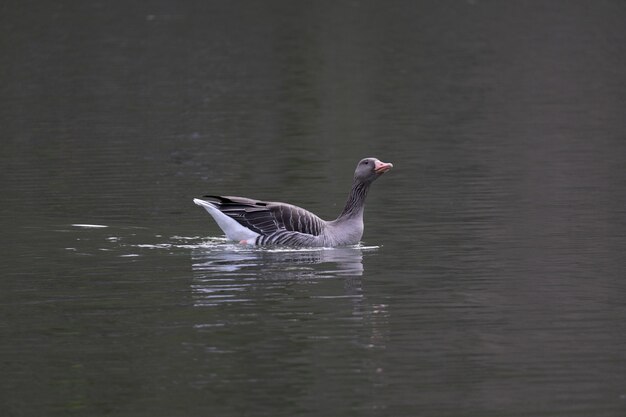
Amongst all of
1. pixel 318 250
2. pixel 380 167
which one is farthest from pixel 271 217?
pixel 380 167

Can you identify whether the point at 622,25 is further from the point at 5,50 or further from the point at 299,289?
the point at 299,289

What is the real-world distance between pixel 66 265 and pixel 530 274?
6.81 meters

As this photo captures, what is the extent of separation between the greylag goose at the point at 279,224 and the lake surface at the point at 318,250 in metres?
0.24

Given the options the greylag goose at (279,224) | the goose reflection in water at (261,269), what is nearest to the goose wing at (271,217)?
the greylag goose at (279,224)

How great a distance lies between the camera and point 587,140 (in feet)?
118

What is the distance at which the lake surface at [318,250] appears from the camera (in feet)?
47.8

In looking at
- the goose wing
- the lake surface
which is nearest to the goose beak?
the lake surface

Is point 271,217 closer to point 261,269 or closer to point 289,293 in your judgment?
point 261,269

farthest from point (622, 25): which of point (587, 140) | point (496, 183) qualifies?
point (496, 183)

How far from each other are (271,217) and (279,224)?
0.58 feet

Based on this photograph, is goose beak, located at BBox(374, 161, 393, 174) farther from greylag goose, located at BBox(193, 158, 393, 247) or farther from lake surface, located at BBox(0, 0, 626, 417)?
lake surface, located at BBox(0, 0, 626, 417)

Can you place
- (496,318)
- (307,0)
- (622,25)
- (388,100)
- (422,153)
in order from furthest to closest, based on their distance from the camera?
(307,0) < (622,25) < (388,100) < (422,153) < (496,318)

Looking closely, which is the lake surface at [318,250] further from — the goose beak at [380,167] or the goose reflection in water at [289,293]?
the goose beak at [380,167]

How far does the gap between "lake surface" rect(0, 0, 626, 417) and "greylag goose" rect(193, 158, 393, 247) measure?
24 cm
